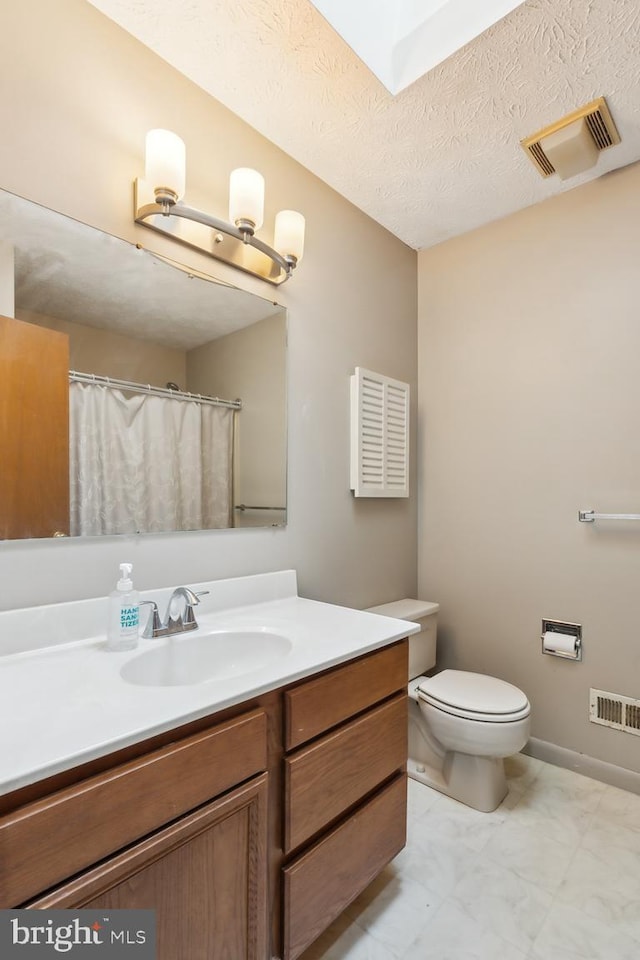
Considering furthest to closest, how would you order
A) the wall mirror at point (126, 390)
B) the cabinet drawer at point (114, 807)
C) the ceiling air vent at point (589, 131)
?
the ceiling air vent at point (589, 131)
the wall mirror at point (126, 390)
the cabinet drawer at point (114, 807)

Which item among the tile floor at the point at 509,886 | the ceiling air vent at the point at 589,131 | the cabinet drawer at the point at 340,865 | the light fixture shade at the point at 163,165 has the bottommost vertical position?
the tile floor at the point at 509,886

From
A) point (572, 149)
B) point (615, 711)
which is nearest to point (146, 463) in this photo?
point (572, 149)

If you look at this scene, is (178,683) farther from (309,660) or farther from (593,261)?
(593,261)

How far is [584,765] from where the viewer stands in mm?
1853

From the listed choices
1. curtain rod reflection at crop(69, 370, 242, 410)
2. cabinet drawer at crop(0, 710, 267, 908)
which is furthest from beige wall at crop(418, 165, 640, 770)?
cabinet drawer at crop(0, 710, 267, 908)

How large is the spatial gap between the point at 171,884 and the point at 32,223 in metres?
1.38

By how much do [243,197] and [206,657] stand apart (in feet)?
4.29

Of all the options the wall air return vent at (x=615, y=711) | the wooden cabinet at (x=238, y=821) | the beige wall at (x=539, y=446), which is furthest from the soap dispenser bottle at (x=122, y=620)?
the wall air return vent at (x=615, y=711)

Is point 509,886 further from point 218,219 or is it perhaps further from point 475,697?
point 218,219

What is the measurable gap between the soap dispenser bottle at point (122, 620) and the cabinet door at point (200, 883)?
0.41m

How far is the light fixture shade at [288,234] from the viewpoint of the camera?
5.08 feet

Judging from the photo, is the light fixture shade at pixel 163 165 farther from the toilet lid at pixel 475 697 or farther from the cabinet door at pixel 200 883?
the toilet lid at pixel 475 697

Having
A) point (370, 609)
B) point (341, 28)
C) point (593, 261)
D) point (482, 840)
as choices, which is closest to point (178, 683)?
point (370, 609)

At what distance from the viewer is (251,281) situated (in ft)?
5.20
